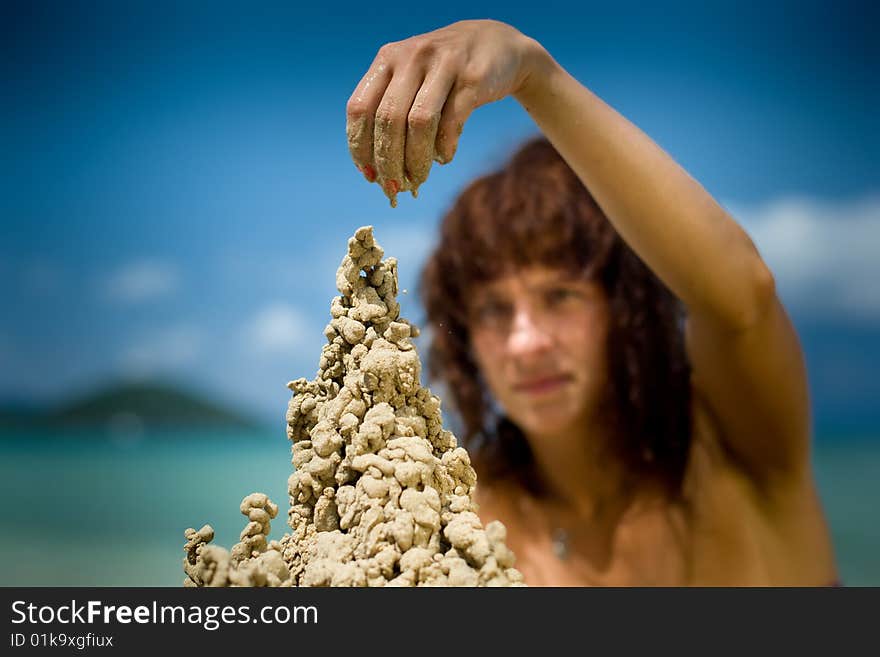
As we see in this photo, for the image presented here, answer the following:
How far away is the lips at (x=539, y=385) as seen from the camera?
2.60 m

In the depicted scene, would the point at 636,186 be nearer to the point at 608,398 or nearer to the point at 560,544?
the point at 608,398

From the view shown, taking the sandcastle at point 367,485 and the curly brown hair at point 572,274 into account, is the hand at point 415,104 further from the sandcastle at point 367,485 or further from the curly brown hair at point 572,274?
the curly brown hair at point 572,274

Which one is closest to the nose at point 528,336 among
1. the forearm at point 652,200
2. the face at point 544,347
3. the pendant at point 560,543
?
the face at point 544,347

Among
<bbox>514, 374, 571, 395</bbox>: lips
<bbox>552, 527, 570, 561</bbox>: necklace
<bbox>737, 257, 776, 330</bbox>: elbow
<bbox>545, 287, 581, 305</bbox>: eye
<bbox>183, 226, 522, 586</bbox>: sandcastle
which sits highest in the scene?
<bbox>545, 287, 581, 305</bbox>: eye

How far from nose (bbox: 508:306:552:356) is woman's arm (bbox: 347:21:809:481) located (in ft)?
1.60

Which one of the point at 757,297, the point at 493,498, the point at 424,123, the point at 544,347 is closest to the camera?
the point at 424,123

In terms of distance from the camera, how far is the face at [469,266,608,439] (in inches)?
102

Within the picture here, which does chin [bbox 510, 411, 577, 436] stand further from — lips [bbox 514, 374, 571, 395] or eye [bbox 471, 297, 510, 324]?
eye [bbox 471, 297, 510, 324]

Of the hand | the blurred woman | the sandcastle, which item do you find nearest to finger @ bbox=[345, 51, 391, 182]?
the hand

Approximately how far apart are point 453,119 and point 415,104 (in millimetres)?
62

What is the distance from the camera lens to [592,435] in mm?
2746

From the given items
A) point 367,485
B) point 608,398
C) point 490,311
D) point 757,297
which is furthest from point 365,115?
point 608,398

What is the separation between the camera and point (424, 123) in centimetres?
99
